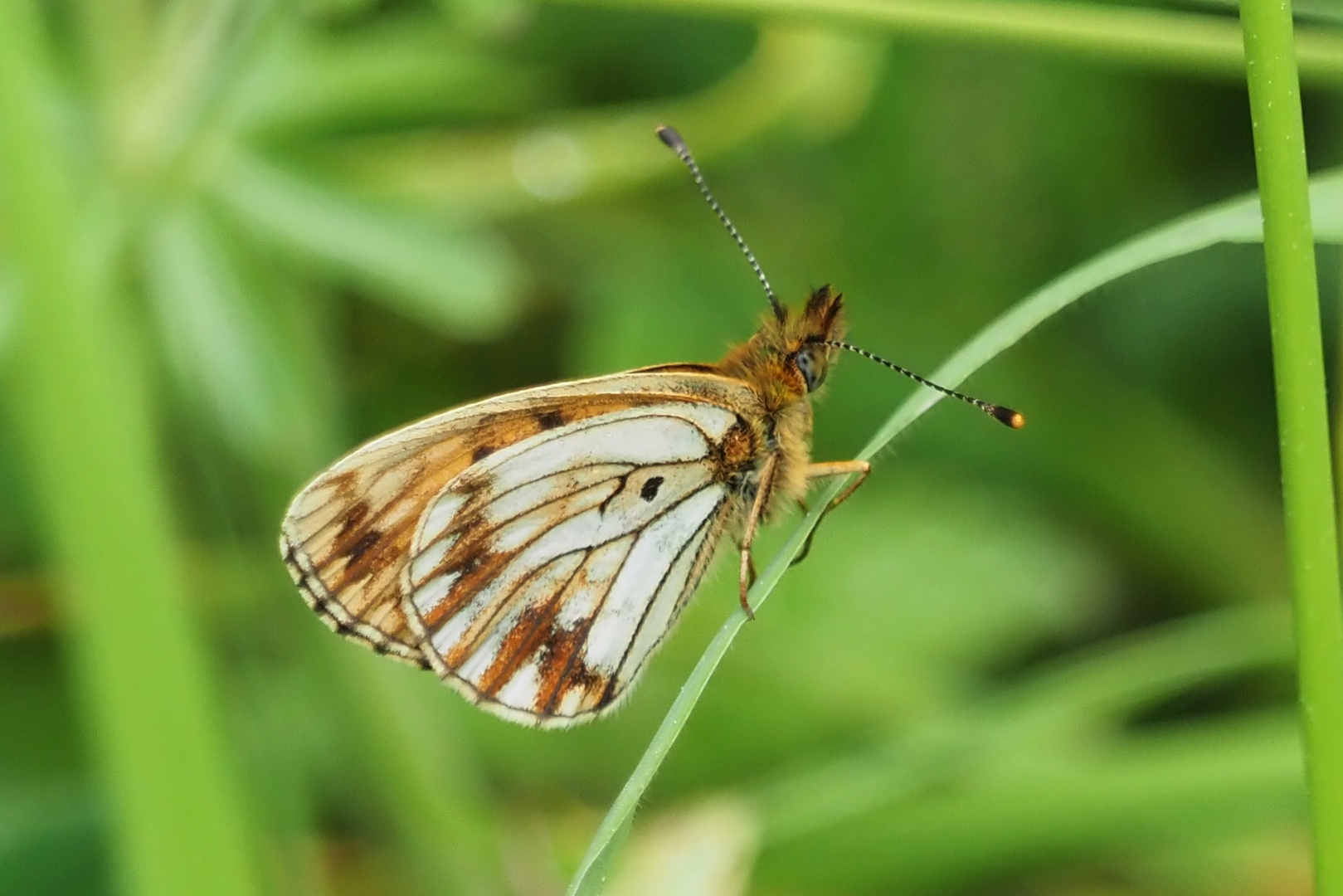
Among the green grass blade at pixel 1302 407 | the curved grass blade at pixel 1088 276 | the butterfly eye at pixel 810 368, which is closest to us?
the green grass blade at pixel 1302 407

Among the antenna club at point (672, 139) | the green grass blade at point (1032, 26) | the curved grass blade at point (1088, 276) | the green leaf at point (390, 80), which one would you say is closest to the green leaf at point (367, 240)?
the green leaf at point (390, 80)

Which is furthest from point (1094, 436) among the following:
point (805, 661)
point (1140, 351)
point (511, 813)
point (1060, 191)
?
point (511, 813)

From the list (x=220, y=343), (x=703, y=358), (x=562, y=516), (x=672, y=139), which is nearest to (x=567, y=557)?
(x=562, y=516)

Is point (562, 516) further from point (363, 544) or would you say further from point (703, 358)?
point (703, 358)

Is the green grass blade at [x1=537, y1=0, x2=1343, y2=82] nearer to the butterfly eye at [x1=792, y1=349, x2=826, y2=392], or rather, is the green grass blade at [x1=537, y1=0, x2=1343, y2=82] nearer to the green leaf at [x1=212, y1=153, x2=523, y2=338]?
the butterfly eye at [x1=792, y1=349, x2=826, y2=392]

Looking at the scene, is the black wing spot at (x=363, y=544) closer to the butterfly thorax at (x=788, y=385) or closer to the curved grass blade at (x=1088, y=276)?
the butterfly thorax at (x=788, y=385)

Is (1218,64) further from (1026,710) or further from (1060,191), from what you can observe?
(1060,191)
